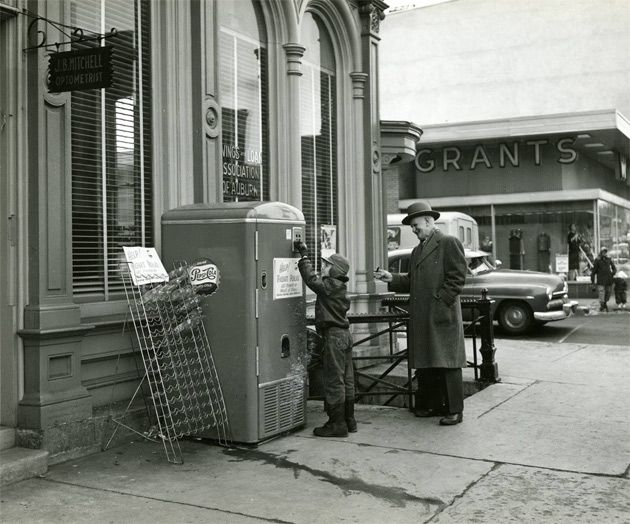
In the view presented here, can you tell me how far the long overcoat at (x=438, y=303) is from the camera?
23.9 feet

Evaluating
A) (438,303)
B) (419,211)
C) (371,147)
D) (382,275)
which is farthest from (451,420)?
(371,147)

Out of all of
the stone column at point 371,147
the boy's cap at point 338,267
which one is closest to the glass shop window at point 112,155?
the boy's cap at point 338,267

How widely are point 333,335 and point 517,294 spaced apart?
9.78 m

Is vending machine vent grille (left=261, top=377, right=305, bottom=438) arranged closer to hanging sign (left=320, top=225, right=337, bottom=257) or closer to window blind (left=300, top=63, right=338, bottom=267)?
window blind (left=300, top=63, right=338, bottom=267)

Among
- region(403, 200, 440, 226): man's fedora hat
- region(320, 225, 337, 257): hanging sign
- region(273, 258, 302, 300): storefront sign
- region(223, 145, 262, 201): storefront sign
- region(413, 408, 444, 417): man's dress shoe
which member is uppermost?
region(223, 145, 262, 201): storefront sign

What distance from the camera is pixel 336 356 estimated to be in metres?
6.75

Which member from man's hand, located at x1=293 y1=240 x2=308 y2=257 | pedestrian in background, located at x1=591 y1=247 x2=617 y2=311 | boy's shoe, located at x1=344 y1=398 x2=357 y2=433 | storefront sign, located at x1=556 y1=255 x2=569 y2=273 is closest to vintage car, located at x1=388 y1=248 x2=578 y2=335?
pedestrian in background, located at x1=591 y1=247 x2=617 y2=311

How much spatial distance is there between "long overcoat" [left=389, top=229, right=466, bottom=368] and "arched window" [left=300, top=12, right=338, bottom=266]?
2.91 m

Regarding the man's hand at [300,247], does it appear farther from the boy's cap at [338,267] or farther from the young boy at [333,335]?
the boy's cap at [338,267]

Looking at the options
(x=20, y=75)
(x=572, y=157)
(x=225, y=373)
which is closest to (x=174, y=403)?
(x=225, y=373)

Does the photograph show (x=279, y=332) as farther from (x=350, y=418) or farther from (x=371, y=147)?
(x=371, y=147)

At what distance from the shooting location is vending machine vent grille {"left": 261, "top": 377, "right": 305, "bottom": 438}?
6.48 m

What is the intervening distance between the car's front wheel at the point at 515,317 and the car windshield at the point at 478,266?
891 mm

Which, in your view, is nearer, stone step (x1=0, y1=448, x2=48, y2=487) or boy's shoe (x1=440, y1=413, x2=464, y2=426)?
stone step (x1=0, y1=448, x2=48, y2=487)
